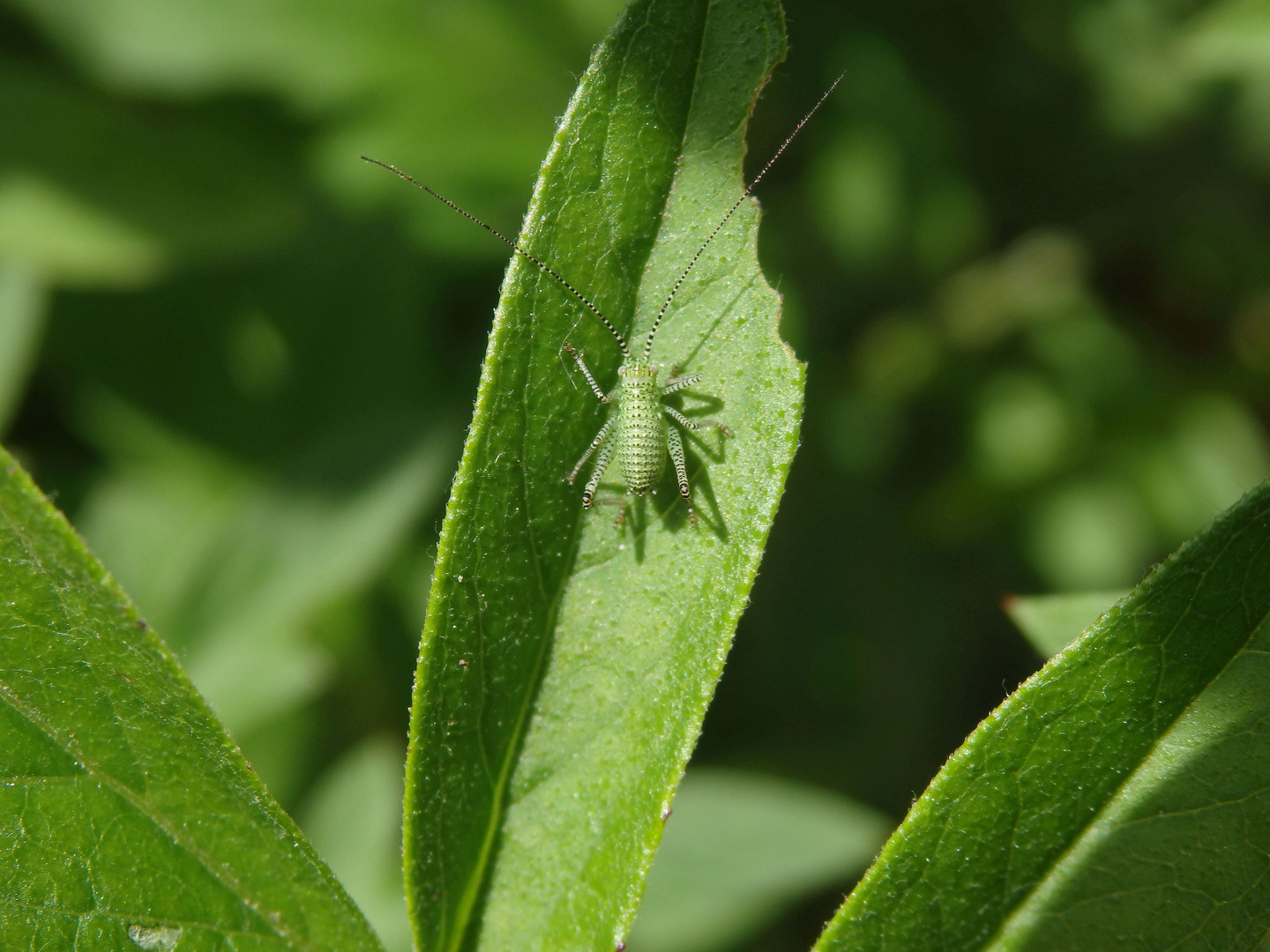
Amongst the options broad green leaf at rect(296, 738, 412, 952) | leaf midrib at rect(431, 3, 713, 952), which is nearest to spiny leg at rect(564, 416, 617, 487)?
leaf midrib at rect(431, 3, 713, 952)

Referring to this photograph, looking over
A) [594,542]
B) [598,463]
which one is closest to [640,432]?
[598,463]

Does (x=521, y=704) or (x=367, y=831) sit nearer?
(x=521, y=704)

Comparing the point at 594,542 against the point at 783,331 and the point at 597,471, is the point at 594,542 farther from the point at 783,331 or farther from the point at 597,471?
the point at 783,331

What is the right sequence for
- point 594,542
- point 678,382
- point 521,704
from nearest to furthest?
point 521,704 → point 594,542 → point 678,382

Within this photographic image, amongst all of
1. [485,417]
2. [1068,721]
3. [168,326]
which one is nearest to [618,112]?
[485,417]

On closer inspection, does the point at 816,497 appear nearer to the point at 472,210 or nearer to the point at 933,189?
the point at 933,189

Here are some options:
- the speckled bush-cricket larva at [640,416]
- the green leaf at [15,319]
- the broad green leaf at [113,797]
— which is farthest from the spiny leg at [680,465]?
the green leaf at [15,319]

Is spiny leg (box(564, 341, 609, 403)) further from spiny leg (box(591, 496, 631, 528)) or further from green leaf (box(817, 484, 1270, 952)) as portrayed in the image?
green leaf (box(817, 484, 1270, 952))
